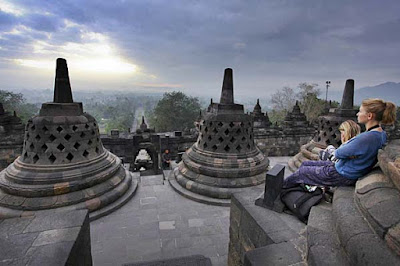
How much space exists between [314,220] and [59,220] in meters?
3.00

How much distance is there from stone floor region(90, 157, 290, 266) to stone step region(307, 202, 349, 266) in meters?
2.27

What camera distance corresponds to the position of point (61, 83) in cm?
515

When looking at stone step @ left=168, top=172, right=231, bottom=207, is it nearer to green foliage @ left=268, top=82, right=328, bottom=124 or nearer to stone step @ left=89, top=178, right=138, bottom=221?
stone step @ left=89, top=178, right=138, bottom=221

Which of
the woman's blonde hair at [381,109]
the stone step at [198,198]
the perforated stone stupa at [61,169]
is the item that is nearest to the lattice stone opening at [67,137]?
the perforated stone stupa at [61,169]

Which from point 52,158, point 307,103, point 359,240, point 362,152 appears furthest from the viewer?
point 307,103

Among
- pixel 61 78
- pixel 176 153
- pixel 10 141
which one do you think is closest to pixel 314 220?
pixel 61 78

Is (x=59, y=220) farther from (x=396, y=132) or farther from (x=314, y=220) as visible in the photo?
(x=396, y=132)

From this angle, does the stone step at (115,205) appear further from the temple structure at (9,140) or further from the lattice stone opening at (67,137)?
the temple structure at (9,140)

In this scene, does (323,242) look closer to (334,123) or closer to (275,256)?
(275,256)

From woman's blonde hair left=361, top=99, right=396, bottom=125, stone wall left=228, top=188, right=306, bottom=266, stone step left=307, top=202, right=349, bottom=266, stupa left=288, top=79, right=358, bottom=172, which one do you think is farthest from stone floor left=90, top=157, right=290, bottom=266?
stupa left=288, top=79, right=358, bottom=172

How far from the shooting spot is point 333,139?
7.54 m

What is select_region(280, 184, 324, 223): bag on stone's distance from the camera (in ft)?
8.63

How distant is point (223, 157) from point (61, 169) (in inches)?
158

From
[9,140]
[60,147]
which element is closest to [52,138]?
[60,147]
